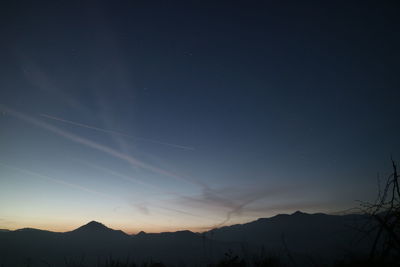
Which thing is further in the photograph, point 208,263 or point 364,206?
point 208,263

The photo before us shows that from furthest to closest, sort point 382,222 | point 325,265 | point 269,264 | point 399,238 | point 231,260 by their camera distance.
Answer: point 269,264 < point 231,260 < point 325,265 < point 399,238 < point 382,222

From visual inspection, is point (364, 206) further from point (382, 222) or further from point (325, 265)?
point (325, 265)

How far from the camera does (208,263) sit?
7172 millimetres

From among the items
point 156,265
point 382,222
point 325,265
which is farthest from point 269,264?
point 382,222

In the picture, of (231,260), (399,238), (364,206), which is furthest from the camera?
(231,260)

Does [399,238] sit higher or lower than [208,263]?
higher

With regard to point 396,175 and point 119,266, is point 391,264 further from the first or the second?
point 119,266

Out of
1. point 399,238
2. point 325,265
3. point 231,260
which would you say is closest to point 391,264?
point 399,238

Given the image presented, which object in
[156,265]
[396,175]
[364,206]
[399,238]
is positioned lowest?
[156,265]

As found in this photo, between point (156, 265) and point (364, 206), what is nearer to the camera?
point (364, 206)

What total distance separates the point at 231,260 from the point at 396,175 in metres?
4.97

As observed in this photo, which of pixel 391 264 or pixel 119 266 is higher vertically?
pixel 391 264

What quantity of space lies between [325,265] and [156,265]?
507cm

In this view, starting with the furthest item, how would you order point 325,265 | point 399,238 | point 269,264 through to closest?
point 269,264, point 325,265, point 399,238
